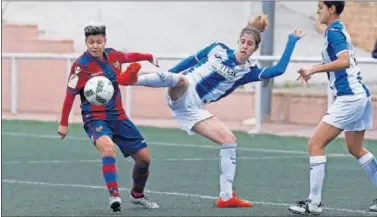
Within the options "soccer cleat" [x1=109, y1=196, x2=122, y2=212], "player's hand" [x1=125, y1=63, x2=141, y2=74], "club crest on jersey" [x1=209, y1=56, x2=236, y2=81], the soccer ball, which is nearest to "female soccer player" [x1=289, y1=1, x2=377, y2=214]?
"club crest on jersey" [x1=209, y1=56, x2=236, y2=81]

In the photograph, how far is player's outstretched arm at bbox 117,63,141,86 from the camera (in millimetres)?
9531

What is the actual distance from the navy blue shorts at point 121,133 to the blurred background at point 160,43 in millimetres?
6438

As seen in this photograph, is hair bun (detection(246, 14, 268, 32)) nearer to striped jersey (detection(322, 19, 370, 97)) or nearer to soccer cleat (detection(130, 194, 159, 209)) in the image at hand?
striped jersey (detection(322, 19, 370, 97))

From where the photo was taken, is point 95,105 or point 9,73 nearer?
point 95,105

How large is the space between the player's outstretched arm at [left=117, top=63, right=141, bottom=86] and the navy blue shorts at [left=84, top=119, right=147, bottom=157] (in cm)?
42

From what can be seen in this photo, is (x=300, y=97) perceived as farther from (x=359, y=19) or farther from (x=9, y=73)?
(x=9, y=73)

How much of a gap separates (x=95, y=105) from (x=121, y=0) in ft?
54.6

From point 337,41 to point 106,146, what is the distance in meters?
2.17

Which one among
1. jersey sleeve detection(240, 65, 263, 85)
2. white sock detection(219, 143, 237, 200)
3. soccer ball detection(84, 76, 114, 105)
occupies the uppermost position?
jersey sleeve detection(240, 65, 263, 85)

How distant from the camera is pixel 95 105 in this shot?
9766mm

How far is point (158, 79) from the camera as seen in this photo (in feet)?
32.4

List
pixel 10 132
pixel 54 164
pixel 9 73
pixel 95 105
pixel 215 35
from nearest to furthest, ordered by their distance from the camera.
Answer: pixel 95 105, pixel 54 164, pixel 10 132, pixel 9 73, pixel 215 35

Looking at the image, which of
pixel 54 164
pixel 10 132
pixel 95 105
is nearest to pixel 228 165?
pixel 95 105

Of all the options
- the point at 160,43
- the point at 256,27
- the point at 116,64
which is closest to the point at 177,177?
the point at 116,64
